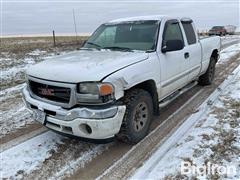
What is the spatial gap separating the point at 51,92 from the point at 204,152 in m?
2.20

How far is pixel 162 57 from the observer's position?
468 cm

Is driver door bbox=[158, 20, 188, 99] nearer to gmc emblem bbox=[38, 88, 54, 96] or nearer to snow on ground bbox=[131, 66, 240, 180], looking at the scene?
snow on ground bbox=[131, 66, 240, 180]

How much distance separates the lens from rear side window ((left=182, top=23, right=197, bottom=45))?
5.90 m

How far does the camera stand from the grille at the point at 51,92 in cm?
370

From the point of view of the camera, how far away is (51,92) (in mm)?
3850

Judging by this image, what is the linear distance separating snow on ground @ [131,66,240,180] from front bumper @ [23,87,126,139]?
628 mm

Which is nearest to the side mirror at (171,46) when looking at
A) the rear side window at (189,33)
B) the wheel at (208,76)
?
the rear side window at (189,33)

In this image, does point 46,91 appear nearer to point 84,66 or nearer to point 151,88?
point 84,66

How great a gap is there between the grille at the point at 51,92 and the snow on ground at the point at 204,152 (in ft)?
4.32

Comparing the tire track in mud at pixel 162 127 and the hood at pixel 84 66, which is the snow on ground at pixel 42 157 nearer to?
the tire track in mud at pixel 162 127

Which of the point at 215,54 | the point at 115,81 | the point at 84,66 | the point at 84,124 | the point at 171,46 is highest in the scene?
the point at 171,46

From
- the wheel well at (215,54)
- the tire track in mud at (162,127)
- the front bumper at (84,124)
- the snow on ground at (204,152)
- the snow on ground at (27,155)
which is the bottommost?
the tire track in mud at (162,127)

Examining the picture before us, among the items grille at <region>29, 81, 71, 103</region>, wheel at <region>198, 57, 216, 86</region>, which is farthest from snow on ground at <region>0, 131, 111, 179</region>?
wheel at <region>198, 57, 216, 86</region>

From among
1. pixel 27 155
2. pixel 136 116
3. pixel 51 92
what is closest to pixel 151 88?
pixel 136 116
